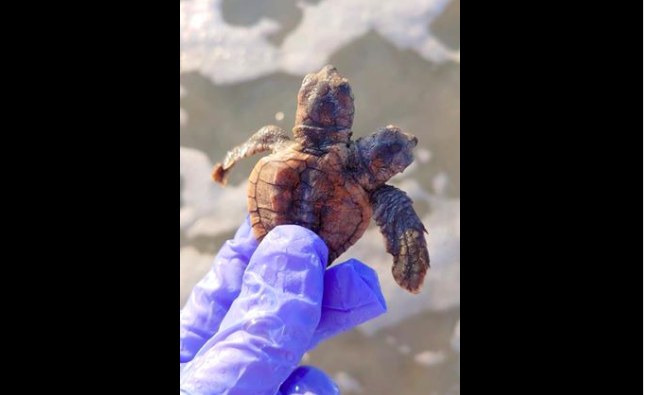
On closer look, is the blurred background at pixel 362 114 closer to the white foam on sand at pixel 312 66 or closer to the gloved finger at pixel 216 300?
the white foam on sand at pixel 312 66

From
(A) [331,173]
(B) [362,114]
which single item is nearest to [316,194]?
(A) [331,173]

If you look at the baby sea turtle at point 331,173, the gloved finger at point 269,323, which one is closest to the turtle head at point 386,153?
the baby sea turtle at point 331,173

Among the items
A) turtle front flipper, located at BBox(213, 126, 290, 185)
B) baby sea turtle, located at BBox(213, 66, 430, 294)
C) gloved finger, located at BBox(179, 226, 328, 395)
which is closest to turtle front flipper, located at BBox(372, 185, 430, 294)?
baby sea turtle, located at BBox(213, 66, 430, 294)

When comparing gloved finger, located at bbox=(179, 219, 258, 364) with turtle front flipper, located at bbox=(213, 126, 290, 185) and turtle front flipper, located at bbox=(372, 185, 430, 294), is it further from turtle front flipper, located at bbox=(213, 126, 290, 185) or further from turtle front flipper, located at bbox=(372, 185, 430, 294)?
turtle front flipper, located at bbox=(372, 185, 430, 294)

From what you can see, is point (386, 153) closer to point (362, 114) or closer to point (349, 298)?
point (349, 298)
